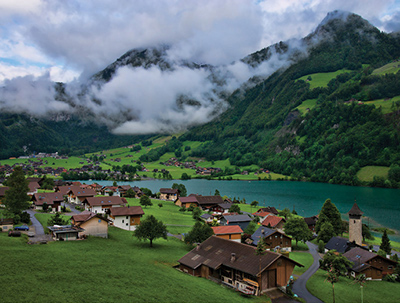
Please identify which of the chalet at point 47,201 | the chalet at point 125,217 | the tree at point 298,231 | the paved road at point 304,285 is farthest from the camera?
the chalet at point 47,201

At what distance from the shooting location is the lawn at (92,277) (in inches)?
795

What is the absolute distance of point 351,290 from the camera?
33.9 metres

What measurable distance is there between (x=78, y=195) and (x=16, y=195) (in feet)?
93.1

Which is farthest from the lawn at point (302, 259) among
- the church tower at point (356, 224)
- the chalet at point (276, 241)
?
the church tower at point (356, 224)

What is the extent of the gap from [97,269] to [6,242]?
38.0 ft

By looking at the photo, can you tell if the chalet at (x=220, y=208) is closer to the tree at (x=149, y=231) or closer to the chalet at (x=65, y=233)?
the tree at (x=149, y=231)

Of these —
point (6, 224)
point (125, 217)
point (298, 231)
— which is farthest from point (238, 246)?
point (6, 224)

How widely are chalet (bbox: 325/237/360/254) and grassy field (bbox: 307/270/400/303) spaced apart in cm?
930

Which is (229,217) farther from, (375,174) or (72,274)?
(375,174)

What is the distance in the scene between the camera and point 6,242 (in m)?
31.3

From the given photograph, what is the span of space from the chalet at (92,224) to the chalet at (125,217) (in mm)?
9961

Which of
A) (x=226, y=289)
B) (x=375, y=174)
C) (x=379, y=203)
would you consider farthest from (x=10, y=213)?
(x=375, y=174)

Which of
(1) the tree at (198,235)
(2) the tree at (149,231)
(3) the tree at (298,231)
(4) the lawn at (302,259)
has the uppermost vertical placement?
(2) the tree at (149,231)

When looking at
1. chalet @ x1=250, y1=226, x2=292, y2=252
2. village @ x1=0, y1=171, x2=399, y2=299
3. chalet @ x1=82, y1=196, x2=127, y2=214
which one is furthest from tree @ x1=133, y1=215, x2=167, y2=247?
chalet @ x1=82, y1=196, x2=127, y2=214
